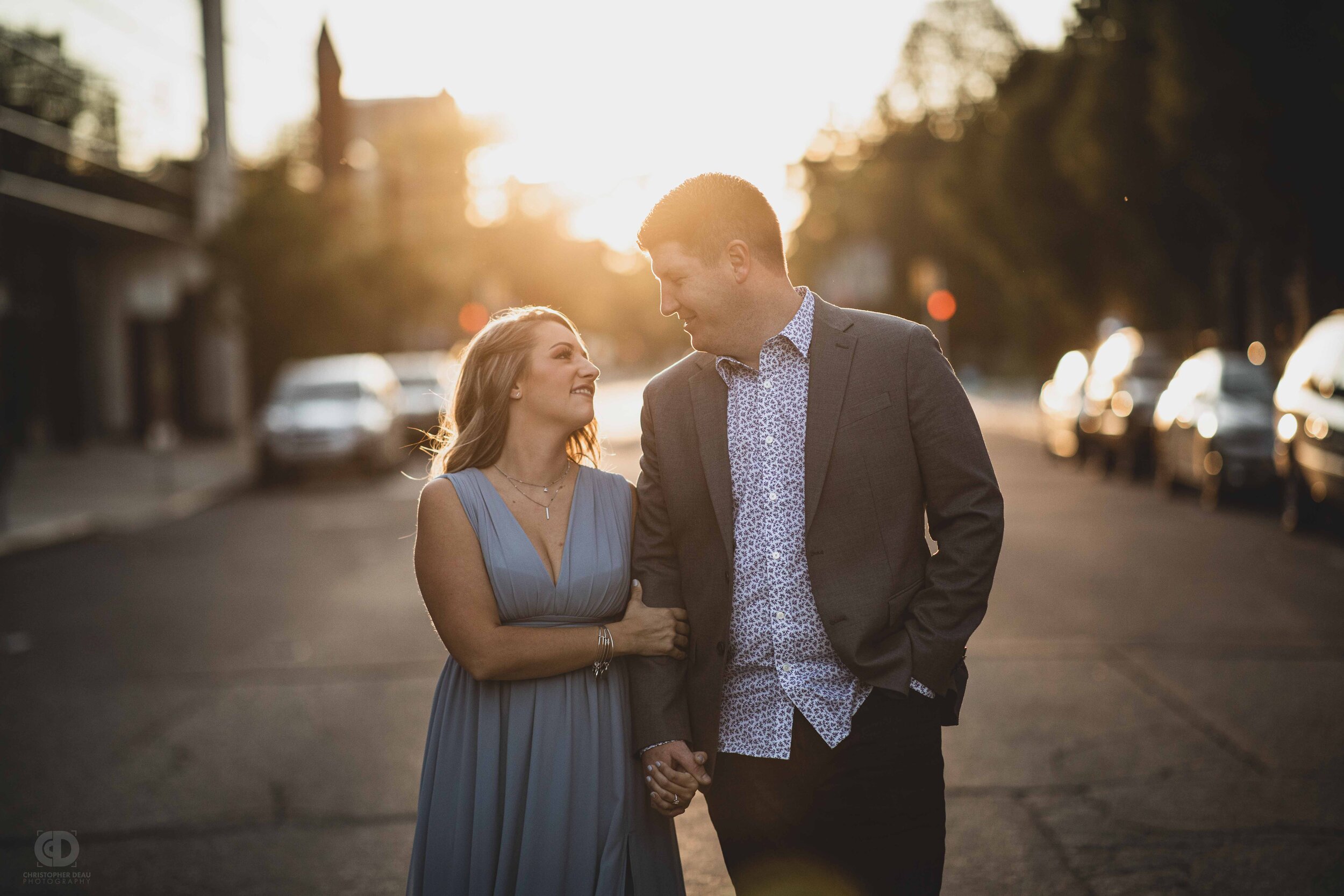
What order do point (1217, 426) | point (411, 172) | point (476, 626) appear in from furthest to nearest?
1. point (411, 172)
2. point (1217, 426)
3. point (476, 626)

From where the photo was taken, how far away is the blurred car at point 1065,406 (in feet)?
66.4

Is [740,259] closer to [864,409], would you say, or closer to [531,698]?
[864,409]

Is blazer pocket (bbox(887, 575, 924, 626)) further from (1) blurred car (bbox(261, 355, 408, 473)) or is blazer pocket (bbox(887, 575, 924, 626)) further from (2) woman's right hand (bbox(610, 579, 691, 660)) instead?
(1) blurred car (bbox(261, 355, 408, 473))

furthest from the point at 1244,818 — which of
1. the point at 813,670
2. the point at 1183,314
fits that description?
the point at 1183,314

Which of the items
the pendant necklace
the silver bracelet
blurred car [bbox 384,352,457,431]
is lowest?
blurred car [bbox 384,352,457,431]

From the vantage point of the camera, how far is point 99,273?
2986 centimetres

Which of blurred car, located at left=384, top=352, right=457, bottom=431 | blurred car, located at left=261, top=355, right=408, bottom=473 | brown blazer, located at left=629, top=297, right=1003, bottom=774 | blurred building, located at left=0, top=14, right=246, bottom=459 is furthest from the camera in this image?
blurred car, located at left=384, top=352, right=457, bottom=431

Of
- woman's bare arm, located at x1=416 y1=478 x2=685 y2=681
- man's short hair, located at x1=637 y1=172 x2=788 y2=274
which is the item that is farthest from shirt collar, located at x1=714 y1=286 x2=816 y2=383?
woman's bare arm, located at x1=416 y1=478 x2=685 y2=681

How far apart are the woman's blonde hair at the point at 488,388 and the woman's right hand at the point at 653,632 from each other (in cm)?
49

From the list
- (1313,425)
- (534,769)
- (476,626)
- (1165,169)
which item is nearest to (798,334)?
(476,626)

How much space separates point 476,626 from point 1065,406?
1910 centimetres

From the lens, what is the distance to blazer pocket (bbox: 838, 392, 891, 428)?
2775 mm

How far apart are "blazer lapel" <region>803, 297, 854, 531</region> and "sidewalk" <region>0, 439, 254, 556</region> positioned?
40.9ft

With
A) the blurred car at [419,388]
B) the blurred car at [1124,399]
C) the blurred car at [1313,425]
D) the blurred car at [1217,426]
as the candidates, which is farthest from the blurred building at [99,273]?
the blurred car at [1313,425]
